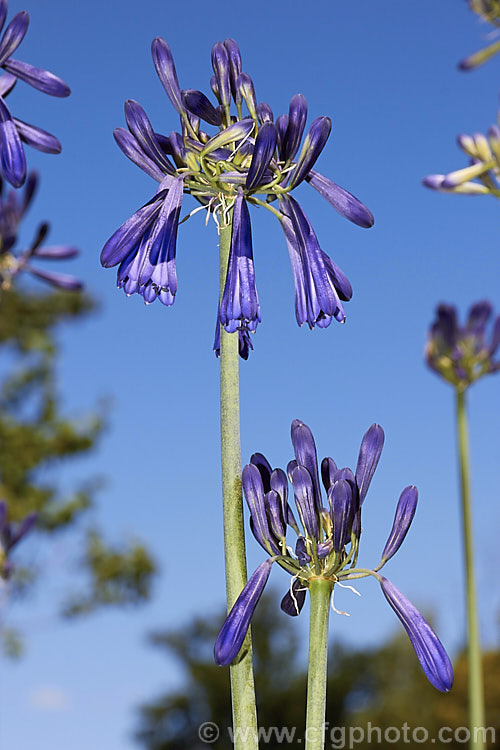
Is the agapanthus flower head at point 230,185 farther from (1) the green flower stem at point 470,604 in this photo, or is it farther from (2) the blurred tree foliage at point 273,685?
(2) the blurred tree foliage at point 273,685

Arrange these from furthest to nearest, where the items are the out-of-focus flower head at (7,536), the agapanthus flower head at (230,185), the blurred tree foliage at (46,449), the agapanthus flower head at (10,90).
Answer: the blurred tree foliage at (46,449)
the out-of-focus flower head at (7,536)
the agapanthus flower head at (10,90)
the agapanthus flower head at (230,185)

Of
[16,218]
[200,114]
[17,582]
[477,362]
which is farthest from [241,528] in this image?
[17,582]

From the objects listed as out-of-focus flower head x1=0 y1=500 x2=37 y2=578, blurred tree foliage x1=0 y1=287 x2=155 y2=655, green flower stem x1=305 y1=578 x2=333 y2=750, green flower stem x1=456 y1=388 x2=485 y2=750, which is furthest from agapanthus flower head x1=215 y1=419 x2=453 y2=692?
blurred tree foliage x1=0 y1=287 x2=155 y2=655

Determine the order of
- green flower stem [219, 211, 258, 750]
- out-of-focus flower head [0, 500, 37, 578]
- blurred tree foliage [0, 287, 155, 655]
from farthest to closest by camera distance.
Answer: blurred tree foliage [0, 287, 155, 655] → out-of-focus flower head [0, 500, 37, 578] → green flower stem [219, 211, 258, 750]

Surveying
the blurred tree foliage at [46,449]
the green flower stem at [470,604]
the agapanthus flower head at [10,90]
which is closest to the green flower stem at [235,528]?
the agapanthus flower head at [10,90]

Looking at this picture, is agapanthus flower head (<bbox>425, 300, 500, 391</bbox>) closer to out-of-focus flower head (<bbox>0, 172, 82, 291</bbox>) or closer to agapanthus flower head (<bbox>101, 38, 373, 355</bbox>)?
out-of-focus flower head (<bbox>0, 172, 82, 291</bbox>)

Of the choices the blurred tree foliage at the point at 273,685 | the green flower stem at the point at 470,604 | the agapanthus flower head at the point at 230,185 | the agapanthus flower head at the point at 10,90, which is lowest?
the blurred tree foliage at the point at 273,685

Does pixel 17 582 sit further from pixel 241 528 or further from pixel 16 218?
pixel 241 528
